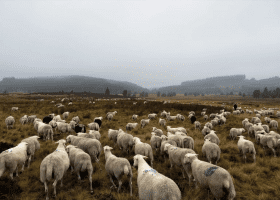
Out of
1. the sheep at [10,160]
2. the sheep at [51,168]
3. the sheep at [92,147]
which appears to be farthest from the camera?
the sheep at [92,147]

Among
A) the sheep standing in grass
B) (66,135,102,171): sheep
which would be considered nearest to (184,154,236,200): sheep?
the sheep standing in grass

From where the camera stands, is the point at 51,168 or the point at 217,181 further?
the point at 51,168

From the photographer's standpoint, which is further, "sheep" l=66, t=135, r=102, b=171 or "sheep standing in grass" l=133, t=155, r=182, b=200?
"sheep" l=66, t=135, r=102, b=171

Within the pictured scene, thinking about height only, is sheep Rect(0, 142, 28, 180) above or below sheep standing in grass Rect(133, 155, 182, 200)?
below

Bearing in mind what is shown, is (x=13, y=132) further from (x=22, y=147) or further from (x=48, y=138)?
(x=22, y=147)

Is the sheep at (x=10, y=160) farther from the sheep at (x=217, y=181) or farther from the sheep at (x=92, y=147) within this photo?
the sheep at (x=217, y=181)

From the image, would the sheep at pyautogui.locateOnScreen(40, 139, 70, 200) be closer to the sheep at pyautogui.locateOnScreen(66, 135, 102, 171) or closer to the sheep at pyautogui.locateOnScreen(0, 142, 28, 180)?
the sheep at pyautogui.locateOnScreen(0, 142, 28, 180)

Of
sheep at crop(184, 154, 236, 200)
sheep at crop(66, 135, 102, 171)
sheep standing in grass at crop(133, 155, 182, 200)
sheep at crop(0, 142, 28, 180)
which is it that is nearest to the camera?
sheep standing in grass at crop(133, 155, 182, 200)

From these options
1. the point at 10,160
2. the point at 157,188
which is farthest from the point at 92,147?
the point at 157,188

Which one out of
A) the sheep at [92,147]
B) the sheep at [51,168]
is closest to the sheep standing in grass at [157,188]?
the sheep at [51,168]

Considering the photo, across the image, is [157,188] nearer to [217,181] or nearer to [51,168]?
[217,181]

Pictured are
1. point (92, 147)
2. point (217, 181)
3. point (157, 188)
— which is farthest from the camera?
point (92, 147)

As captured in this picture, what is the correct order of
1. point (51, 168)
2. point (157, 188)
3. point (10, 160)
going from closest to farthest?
point (157, 188) < point (51, 168) < point (10, 160)

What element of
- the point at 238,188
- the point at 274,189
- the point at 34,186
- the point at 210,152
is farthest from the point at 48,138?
the point at 274,189
